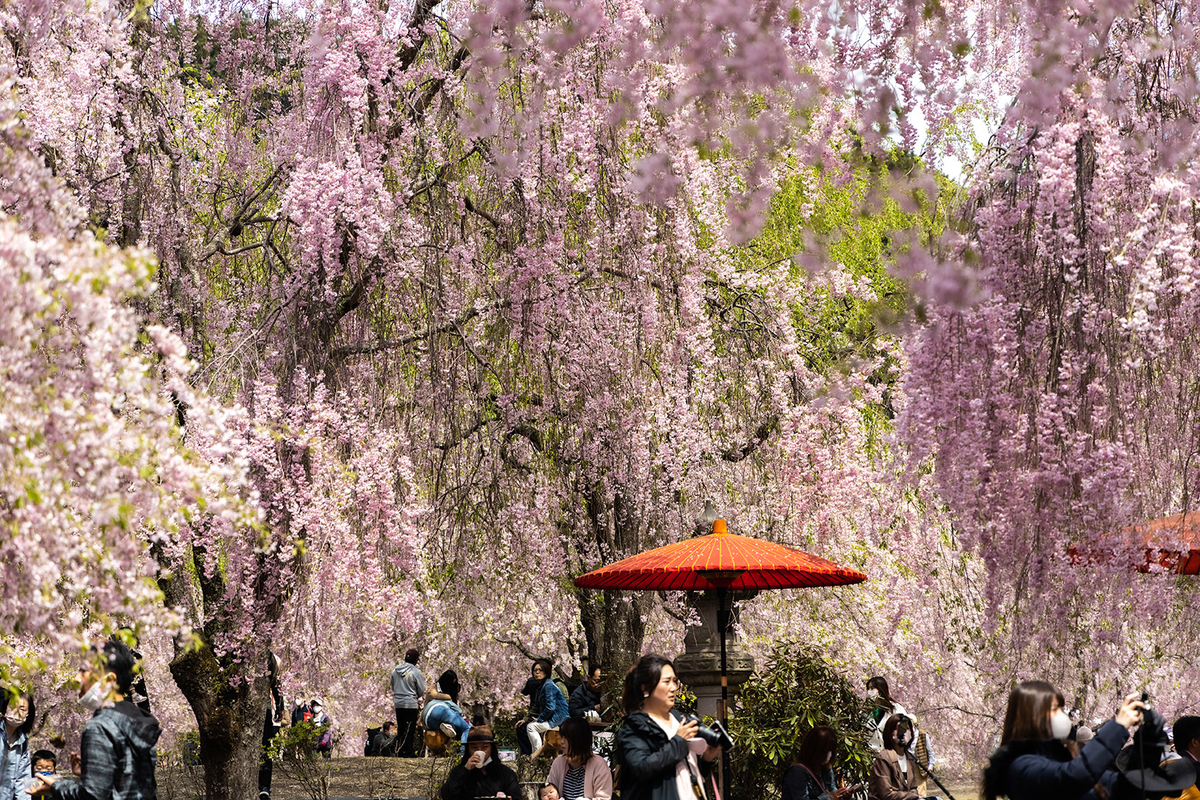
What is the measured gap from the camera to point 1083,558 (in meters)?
6.19

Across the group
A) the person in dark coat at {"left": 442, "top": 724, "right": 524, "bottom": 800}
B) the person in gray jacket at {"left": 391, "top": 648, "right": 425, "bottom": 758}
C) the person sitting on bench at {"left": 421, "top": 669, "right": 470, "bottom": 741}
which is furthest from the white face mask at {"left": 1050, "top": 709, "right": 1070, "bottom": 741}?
the person in gray jacket at {"left": 391, "top": 648, "right": 425, "bottom": 758}

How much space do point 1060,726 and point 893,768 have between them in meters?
3.57

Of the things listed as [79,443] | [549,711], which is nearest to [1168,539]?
[79,443]

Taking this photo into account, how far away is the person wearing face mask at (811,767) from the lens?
6.66m

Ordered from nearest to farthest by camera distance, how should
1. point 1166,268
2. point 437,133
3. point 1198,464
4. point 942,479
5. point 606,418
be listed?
point 1166,268 → point 1198,464 → point 942,479 → point 437,133 → point 606,418

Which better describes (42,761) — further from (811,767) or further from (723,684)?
(811,767)

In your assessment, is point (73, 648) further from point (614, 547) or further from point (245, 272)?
point (614, 547)

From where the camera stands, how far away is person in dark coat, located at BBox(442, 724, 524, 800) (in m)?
7.09

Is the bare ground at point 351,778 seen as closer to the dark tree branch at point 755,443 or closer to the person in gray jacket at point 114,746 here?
the dark tree branch at point 755,443

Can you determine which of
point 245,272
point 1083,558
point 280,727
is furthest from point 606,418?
point 280,727

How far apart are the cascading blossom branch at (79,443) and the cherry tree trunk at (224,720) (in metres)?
5.41

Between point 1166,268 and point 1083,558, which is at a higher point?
point 1166,268

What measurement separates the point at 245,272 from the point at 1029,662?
722 cm

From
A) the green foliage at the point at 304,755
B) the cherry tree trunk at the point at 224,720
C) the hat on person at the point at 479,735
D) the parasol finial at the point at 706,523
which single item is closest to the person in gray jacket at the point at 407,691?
the green foliage at the point at 304,755
